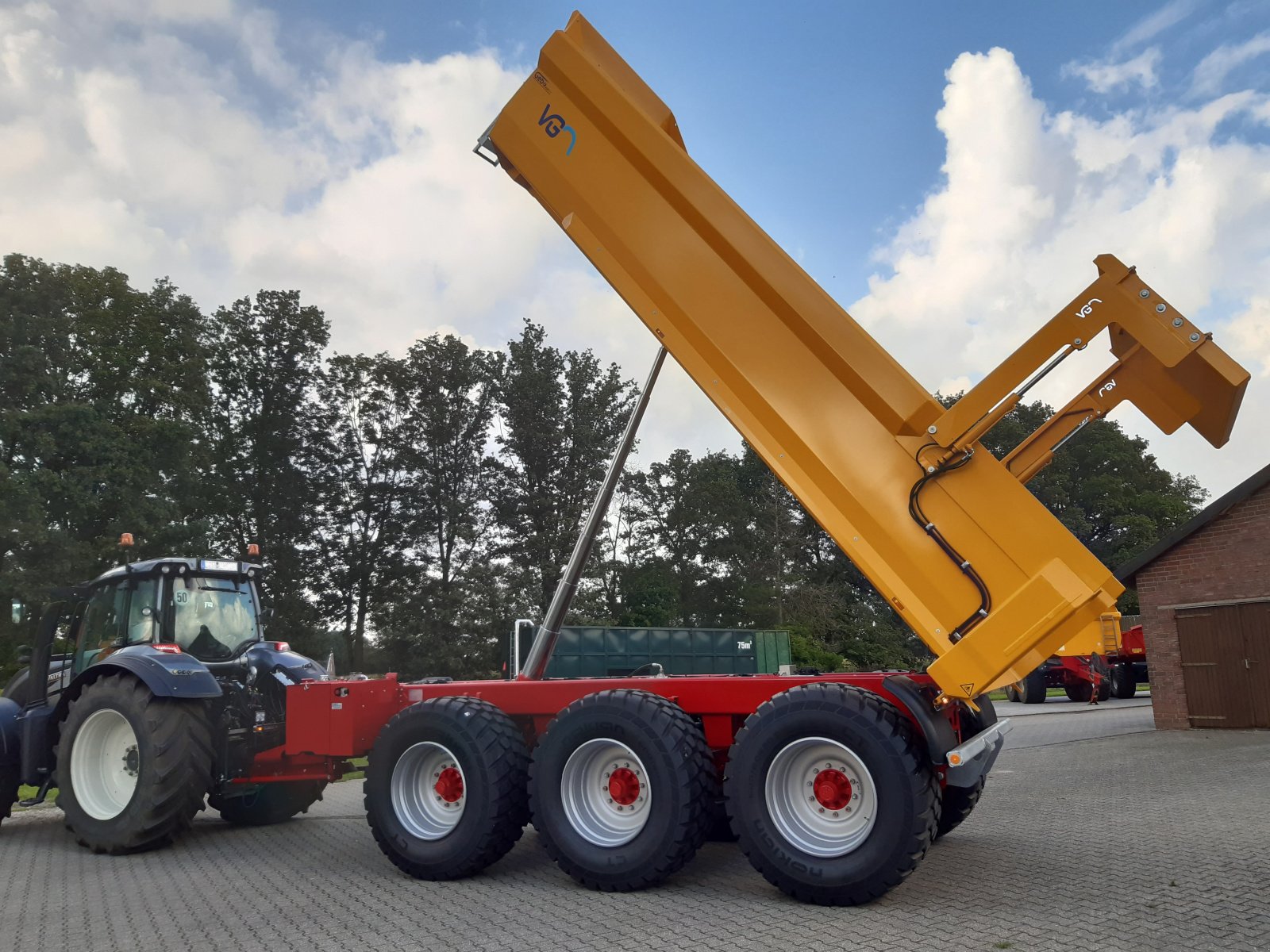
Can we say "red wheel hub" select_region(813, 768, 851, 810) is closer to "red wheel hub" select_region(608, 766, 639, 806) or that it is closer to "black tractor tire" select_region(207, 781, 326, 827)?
"red wheel hub" select_region(608, 766, 639, 806)

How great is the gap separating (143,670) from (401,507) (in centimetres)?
3072

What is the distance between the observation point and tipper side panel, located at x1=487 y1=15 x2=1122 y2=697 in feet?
15.3

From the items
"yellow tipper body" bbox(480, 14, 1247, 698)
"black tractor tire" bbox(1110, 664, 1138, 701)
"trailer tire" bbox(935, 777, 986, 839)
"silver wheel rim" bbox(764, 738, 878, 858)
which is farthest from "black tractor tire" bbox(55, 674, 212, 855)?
"black tractor tire" bbox(1110, 664, 1138, 701)

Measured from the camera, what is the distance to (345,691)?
6.43 metres

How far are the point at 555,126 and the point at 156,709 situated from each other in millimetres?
5231

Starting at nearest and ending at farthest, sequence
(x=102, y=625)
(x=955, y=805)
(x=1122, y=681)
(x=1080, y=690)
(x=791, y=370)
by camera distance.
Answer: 1. (x=791, y=370)
2. (x=955, y=805)
3. (x=102, y=625)
4. (x=1080, y=690)
5. (x=1122, y=681)

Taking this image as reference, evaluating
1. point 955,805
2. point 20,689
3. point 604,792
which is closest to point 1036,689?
point 955,805

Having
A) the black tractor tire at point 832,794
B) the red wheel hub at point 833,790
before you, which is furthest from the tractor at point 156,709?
the red wheel hub at point 833,790

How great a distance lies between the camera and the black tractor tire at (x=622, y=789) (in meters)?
5.16

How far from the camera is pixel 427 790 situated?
603 cm

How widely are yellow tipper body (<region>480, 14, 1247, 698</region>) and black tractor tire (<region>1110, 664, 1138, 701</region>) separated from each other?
77.9 feet

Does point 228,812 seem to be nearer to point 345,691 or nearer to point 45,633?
A: point 45,633

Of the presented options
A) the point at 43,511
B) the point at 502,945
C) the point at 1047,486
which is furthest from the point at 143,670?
the point at 1047,486

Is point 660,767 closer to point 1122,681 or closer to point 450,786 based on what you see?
point 450,786
